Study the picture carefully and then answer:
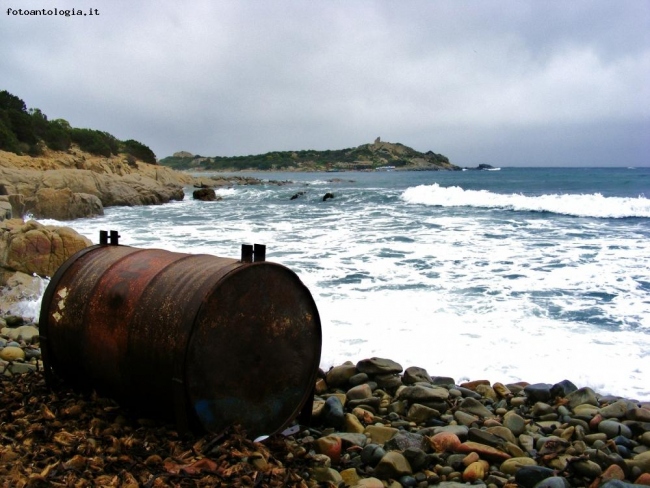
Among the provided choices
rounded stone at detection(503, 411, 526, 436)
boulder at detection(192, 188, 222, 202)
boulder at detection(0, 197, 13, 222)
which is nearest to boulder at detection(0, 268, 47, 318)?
boulder at detection(0, 197, 13, 222)

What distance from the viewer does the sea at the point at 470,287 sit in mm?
5975

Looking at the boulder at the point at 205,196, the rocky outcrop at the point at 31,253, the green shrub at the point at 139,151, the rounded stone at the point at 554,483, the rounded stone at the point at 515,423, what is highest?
the green shrub at the point at 139,151

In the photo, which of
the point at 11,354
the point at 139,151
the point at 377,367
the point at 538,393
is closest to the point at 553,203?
the point at 538,393

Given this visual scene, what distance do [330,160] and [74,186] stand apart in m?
122

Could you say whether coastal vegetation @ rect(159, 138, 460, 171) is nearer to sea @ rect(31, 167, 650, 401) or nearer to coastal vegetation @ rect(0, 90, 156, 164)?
coastal vegetation @ rect(0, 90, 156, 164)

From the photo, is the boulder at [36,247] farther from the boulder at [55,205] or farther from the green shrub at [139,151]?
the green shrub at [139,151]

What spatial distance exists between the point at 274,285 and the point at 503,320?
4.73m

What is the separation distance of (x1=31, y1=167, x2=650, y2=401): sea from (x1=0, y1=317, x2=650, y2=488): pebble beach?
63 centimetres

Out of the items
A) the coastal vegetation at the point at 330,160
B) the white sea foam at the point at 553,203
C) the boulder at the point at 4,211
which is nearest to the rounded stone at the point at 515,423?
the boulder at the point at 4,211

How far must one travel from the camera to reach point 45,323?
3.85 metres

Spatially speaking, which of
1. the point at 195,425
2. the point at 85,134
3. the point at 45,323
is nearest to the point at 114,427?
the point at 195,425

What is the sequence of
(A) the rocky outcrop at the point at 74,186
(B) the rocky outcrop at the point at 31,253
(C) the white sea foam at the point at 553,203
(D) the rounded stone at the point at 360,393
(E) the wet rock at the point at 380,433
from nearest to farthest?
(E) the wet rock at the point at 380,433
(D) the rounded stone at the point at 360,393
(B) the rocky outcrop at the point at 31,253
(A) the rocky outcrop at the point at 74,186
(C) the white sea foam at the point at 553,203

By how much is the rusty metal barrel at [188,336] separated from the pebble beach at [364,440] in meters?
0.17

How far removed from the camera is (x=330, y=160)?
14288 cm
